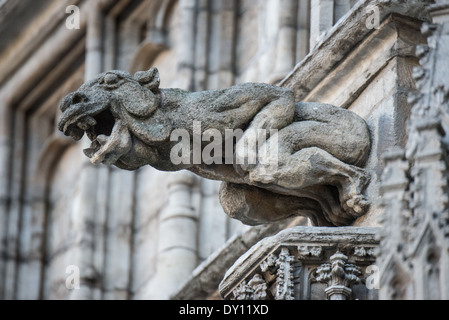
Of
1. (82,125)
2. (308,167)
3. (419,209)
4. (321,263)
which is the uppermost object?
(82,125)

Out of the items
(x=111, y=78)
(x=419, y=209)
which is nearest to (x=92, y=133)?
(x=111, y=78)

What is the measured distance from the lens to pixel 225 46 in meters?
13.6

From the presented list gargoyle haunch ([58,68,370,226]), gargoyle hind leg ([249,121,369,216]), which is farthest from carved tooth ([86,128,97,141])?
gargoyle hind leg ([249,121,369,216])

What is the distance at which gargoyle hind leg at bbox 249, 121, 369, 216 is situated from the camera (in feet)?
27.2

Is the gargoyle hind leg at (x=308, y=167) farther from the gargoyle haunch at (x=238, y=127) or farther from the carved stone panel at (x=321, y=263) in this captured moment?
the carved stone panel at (x=321, y=263)

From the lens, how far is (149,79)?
840 centimetres

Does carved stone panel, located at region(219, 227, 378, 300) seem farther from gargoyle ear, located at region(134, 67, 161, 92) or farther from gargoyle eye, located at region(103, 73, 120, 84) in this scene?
gargoyle eye, located at region(103, 73, 120, 84)

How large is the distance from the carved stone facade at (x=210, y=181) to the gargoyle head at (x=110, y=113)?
2.26 feet

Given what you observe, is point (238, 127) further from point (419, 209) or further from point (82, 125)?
point (419, 209)

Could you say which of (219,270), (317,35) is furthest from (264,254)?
(219,270)

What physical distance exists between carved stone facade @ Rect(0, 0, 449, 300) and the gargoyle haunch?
104mm

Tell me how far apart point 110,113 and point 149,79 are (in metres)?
0.23

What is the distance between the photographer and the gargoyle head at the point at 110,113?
27.0 ft

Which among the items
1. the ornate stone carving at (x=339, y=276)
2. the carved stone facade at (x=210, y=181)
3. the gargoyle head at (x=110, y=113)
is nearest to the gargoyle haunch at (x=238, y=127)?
the gargoyle head at (x=110, y=113)
